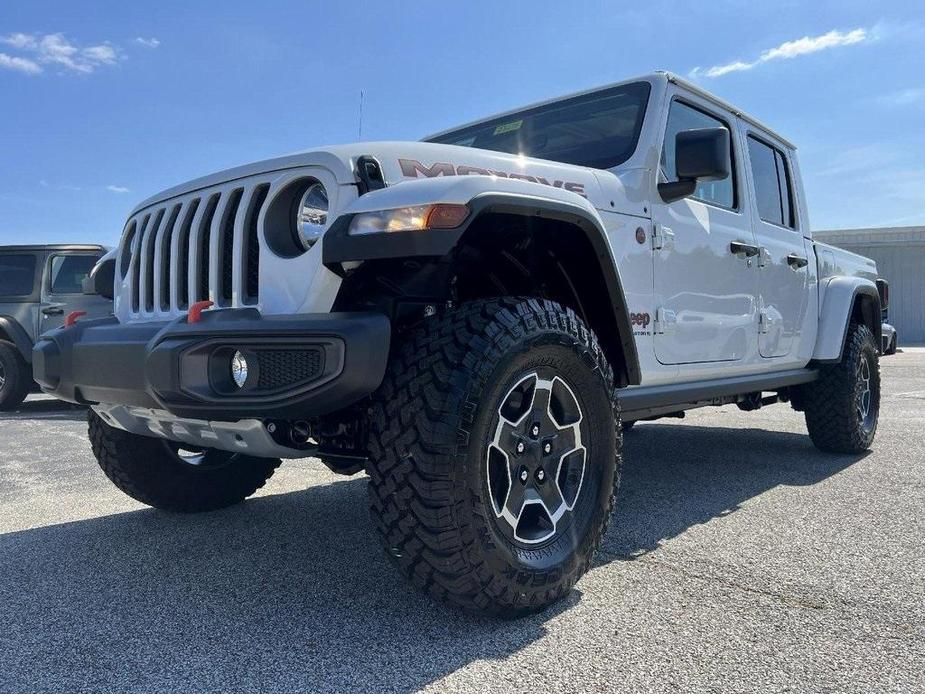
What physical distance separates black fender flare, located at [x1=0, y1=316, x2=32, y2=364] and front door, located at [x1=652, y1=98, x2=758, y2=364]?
770cm

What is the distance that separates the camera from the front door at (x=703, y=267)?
10.4 ft

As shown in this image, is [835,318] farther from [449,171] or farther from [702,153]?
[449,171]

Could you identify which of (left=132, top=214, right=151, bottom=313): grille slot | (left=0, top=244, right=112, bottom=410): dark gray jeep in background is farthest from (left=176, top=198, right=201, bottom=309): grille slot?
(left=0, top=244, right=112, bottom=410): dark gray jeep in background

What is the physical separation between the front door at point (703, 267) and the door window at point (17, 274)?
805cm

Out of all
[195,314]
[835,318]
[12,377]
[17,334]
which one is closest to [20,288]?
[17,334]

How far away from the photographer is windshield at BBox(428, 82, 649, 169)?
3322mm

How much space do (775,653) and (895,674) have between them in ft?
0.88

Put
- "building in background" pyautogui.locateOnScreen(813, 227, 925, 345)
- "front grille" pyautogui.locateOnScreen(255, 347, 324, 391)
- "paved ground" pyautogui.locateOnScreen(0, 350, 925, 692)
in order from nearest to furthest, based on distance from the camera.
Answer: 1. "paved ground" pyautogui.locateOnScreen(0, 350, 925, 692)
2. "front grille" pyautogui.locateOnScreen(255, 347, 324, 391)
3. "building in background" pyautogui.locateOnScreen(813, 227, 925, 345)

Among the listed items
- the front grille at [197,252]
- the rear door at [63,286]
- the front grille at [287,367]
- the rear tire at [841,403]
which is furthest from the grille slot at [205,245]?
the rear door at [63,286]

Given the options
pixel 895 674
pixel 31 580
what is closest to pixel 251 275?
pixel 31 580

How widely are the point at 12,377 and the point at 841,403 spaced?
27.2 feet

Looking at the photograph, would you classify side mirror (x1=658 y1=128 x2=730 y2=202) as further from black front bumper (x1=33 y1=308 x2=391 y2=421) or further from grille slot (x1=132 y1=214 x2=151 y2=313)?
grille slot (x1=132 y1=214 x2=151 y2=313)

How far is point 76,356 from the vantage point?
254 centimetres

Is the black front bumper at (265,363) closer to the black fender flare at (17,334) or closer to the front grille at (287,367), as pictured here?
the front grille at (287,367)
